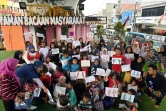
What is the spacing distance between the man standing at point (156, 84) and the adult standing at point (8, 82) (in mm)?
3114

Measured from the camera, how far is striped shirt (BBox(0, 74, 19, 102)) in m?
2.65

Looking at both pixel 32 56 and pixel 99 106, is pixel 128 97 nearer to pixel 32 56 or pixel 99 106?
pixel 99 106

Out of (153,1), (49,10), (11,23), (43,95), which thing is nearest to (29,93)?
(43,95)

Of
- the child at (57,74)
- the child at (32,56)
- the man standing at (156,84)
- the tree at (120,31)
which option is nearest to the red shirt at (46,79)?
the child at (57,74)

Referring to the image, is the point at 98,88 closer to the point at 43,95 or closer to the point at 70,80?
the point at 70,80

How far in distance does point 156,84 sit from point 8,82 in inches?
134

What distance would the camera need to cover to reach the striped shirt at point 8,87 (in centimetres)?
265

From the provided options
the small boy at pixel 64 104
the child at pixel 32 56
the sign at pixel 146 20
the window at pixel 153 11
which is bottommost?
the small boy at pixel 64 104

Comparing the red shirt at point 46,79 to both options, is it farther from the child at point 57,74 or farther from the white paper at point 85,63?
the white paper at point 85,63

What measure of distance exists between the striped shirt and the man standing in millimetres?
3107

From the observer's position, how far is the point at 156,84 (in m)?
3.55

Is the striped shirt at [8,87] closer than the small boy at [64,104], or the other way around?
the striped shirt at [8,87]

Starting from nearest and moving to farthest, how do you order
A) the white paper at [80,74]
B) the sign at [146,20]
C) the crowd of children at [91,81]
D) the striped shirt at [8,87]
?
1. the striped shirt at [8,87]
2. the crowd of children at [91,81]
3. the white paper at [80,74]
4. the sign at [146,20]

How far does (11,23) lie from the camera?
8289 millimetres
